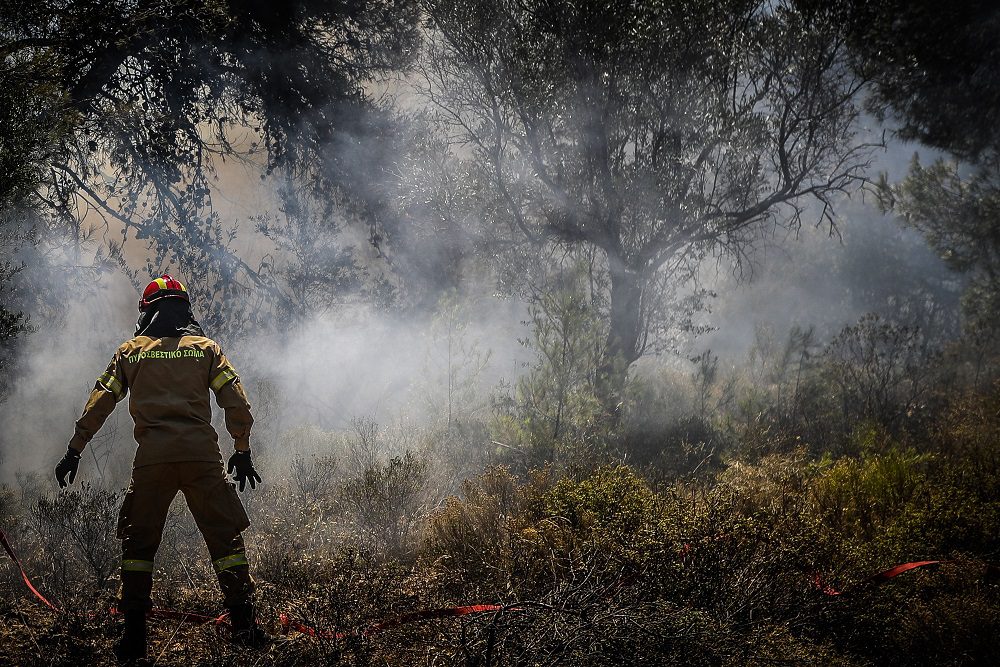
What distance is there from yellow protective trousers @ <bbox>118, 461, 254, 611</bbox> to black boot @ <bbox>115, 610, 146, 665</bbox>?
4 centimetres

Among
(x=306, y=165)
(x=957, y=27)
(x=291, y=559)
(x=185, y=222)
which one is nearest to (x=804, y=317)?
(x=957, y=27)

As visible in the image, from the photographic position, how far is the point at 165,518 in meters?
3.05

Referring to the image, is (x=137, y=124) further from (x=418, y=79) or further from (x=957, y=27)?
Result: (x=957, y=27)

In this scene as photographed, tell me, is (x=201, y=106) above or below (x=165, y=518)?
above

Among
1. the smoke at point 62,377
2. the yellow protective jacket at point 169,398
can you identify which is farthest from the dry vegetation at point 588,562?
the smoke at point 62,377

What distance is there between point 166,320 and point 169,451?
73 cm

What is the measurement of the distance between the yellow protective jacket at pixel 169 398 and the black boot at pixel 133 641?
26.8 inches

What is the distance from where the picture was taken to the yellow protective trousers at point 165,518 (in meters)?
2.98

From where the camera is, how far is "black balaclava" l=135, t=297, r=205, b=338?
3.41 meters

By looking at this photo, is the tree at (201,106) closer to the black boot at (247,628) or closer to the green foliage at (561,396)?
the green foliage at (561,396)

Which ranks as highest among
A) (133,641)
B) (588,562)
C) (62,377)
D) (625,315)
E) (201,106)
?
(201,106)

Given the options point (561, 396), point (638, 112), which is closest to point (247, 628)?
point (561, 396)

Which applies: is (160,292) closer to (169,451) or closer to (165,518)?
(169,451)

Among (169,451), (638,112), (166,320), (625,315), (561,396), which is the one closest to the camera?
(169,451)
